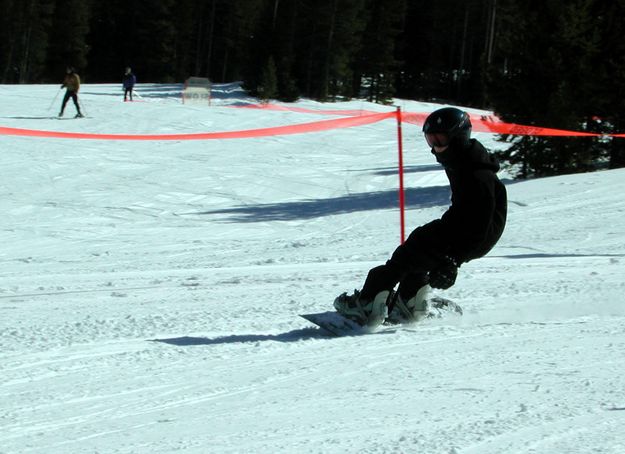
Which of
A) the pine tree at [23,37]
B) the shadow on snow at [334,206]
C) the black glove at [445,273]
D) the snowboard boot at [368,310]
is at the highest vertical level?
the pine tree at [23,37]

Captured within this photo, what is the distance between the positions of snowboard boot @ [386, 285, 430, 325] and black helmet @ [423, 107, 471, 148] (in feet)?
3.49

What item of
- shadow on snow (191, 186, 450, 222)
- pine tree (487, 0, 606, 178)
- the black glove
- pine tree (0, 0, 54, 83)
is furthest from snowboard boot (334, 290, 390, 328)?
pine tree (0, 0, 54, 83)

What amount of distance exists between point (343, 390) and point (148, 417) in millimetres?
1005

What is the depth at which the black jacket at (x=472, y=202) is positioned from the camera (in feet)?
18.0

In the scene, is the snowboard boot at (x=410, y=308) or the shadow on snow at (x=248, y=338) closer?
the shadow on snow at (x=248, y=338)

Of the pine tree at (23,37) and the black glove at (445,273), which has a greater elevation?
the pine tree at (23,37)

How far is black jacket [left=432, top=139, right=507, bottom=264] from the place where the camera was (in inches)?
215

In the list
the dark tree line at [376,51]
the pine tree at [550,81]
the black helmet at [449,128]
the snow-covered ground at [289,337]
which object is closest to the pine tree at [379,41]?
the dark tree line at [376,51]

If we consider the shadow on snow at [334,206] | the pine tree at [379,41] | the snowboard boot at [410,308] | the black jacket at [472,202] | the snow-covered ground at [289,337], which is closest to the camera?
the snow-covered ground at [289,337]

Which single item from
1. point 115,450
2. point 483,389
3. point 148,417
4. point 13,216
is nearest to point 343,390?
point 483,389

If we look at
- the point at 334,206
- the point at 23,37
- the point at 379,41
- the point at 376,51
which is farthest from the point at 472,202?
the point at 23,37

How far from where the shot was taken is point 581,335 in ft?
18.9

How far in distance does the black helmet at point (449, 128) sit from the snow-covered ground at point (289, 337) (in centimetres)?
125

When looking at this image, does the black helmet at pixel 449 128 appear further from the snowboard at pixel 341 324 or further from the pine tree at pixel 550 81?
the pine tree at pixel 550 81
